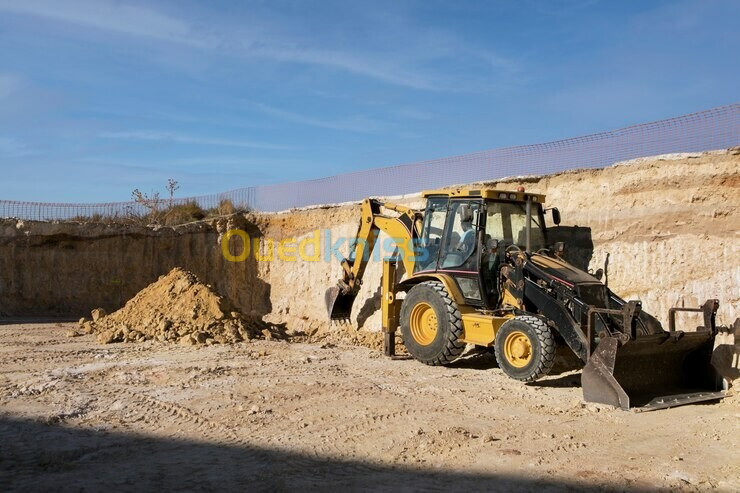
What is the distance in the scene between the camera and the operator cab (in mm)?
9516

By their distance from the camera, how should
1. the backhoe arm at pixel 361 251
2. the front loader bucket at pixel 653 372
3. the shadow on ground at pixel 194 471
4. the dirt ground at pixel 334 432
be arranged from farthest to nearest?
the backhoe arm at pixel 361 251, the front loader bucket at pixel 653 372, the dirt ground at pixel 334 432, the shadow on ground at pixel 194 471

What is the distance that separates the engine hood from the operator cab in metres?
0.47

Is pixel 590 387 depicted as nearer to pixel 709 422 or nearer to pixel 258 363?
pixel 709 422

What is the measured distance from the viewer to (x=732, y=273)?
955 cm

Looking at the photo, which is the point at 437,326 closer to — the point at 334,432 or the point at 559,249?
the point at 559,249

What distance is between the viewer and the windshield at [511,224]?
9773mm

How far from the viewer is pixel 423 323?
10.3 metres

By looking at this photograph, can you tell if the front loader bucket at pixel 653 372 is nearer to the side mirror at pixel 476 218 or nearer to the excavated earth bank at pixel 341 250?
the excavated earth bank at pixel 341 250

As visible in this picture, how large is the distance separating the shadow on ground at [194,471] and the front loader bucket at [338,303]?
653 centimetres

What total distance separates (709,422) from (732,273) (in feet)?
11.8

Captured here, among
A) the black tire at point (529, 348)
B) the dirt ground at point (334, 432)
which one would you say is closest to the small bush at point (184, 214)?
the dirt ground at point (334, 432)

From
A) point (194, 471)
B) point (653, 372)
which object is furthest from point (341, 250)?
point (194, 471)

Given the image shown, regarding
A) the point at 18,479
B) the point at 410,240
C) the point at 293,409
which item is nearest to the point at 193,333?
the point at 410,240

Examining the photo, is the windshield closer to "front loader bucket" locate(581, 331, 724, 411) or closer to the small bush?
"front loader bucket" locate(581, 331, 724, 411)
